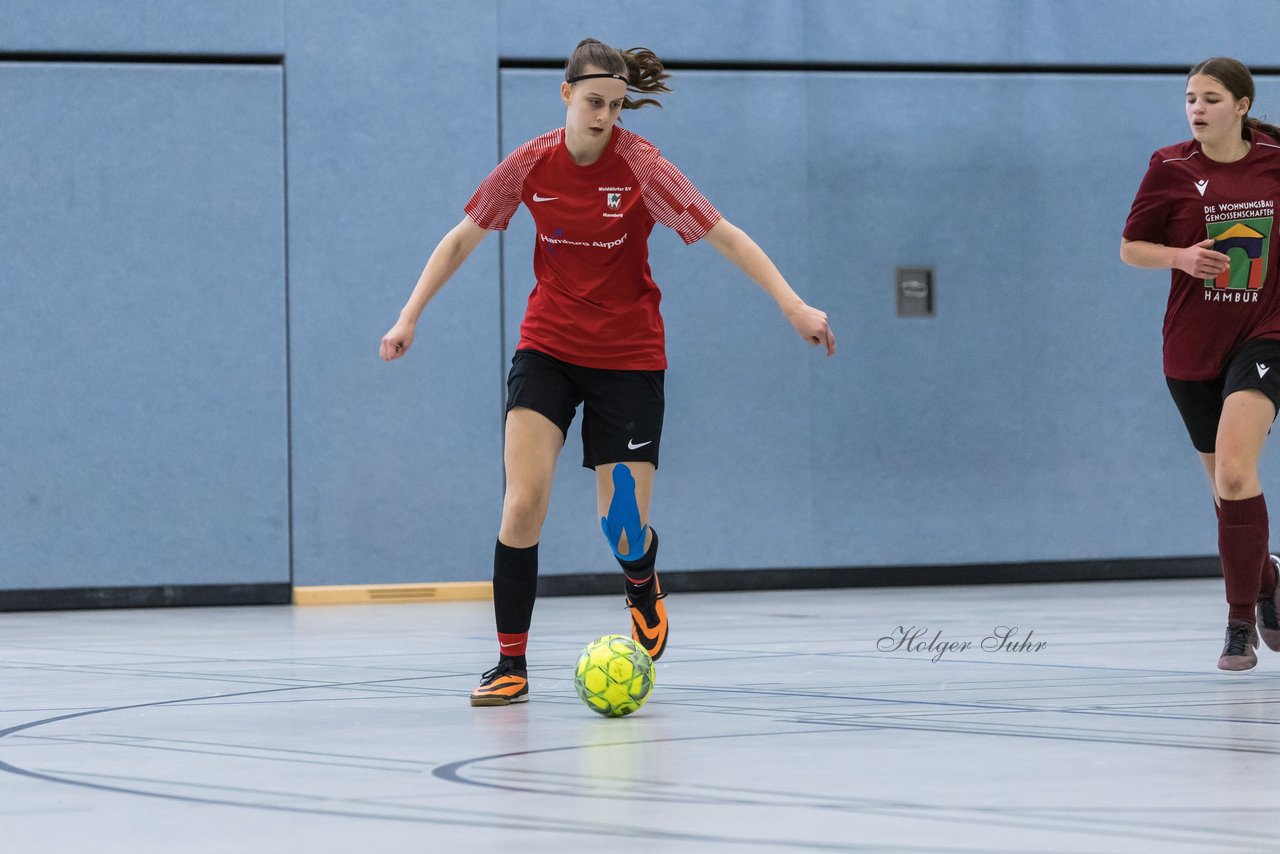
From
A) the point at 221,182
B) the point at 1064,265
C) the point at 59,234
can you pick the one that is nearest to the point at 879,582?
the point at 1064,265

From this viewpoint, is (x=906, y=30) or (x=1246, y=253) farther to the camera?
(x=906, y=30)

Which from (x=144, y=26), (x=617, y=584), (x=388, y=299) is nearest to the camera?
(x=144, y=26)

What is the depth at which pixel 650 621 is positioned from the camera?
18.4 ft

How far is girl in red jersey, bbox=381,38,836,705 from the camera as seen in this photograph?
4988 millimetres

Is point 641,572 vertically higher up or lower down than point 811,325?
lower down

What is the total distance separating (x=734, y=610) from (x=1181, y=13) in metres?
4.46

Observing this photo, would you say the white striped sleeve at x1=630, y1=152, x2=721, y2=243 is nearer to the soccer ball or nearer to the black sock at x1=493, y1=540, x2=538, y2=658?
the black sock at x1=493, y1=540, x2=538, y2=658

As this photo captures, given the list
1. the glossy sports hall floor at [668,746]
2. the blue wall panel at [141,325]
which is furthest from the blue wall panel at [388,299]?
the glossy sports hall floor at [668,746]

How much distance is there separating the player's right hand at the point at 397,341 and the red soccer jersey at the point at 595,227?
0.34m

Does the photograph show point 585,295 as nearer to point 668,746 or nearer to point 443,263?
point 443,263

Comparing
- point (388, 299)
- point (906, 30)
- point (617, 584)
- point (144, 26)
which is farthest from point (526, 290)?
point (906, 30)

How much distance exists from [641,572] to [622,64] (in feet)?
5.23

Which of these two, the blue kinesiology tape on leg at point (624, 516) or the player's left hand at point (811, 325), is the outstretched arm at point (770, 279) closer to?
the player's left hand at point (811, 325)

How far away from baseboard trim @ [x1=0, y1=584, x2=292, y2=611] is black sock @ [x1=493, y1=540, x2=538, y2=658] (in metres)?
4.45
